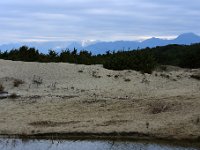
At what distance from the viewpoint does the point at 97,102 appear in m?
17.4

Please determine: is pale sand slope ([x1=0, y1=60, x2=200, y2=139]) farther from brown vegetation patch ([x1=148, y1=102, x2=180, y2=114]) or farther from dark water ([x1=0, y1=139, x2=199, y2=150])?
dark water ([x1=0, y1=139, x2=199, y2=150])

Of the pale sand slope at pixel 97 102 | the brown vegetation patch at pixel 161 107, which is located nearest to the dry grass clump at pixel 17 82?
the pale sand slope at pixel 97 102

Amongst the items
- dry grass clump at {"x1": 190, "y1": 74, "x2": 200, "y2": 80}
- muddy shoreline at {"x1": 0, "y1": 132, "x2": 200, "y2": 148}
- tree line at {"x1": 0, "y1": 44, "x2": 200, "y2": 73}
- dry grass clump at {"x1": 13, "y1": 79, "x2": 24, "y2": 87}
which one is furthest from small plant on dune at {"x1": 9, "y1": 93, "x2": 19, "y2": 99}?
dry grass clump at {"x1": 190, "y1": 74, "x2": 200, "y2": 80}

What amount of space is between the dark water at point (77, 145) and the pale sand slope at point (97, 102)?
2.56 ft

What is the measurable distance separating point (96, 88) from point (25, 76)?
329cm

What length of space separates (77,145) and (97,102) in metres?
4.40

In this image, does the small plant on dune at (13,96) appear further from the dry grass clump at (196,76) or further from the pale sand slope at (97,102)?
the dry grass clump at (196,76)

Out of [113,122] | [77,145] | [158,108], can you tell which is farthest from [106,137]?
[158,108]

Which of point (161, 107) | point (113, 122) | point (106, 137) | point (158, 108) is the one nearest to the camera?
point (106, 137)

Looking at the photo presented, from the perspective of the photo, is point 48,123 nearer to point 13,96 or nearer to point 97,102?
point 97,102

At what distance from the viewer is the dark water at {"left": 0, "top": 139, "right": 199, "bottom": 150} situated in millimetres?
12719

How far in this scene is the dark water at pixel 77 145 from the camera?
12.7m

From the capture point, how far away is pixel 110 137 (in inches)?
546

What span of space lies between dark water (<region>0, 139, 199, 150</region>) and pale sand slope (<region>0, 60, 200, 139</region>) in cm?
78
